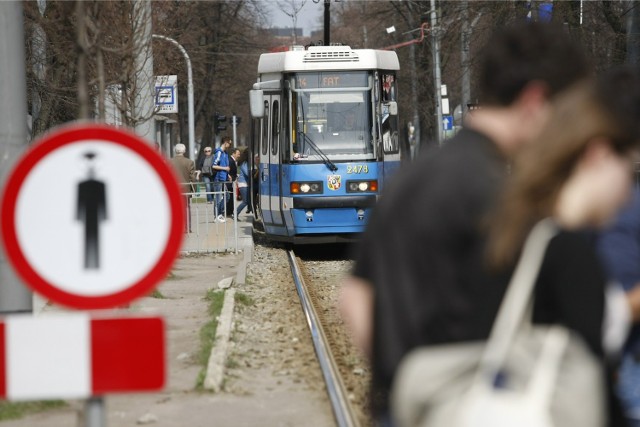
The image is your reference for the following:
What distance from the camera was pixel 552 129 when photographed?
2.80 meters

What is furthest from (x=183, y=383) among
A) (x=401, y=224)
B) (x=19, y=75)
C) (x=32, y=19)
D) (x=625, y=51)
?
(x=625, y=51)

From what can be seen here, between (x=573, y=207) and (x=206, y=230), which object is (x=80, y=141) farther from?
(x=206, y=230)

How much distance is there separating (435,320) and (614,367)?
1.39 feet

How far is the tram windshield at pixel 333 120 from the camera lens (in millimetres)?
19703

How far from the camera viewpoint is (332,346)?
10.9m

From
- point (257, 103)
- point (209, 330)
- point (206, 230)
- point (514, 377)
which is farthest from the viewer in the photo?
point (206, 230)

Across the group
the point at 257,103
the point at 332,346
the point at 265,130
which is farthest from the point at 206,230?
the point at 332,346

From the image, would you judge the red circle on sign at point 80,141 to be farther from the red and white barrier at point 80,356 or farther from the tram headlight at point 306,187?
the tram headlight at point 306,187

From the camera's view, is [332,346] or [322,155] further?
[322,155]

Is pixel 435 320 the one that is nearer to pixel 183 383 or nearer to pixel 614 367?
pixel 614 367

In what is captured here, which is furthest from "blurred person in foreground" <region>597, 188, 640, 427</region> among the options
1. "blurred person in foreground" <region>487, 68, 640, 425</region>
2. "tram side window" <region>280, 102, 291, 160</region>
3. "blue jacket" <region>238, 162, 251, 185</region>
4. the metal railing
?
"blue jacket" <region>238, 162, 251, 185</region>

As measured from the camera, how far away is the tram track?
804 cm

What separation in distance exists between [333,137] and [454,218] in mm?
16924

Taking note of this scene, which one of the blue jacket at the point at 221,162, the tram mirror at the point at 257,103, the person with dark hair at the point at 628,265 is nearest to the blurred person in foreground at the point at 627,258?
the person with dark hair at the point at 628,265
